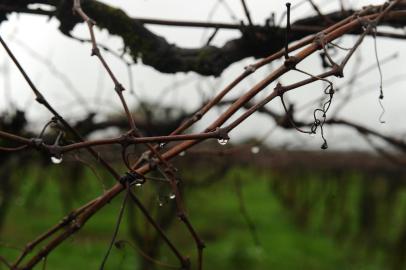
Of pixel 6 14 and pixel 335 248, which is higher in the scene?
pixel 6 14

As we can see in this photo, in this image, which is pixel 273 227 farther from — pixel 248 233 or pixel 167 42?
pixel 167 42

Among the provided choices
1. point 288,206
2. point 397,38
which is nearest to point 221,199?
point 288,206

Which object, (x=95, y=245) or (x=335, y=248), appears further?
(x=335, y=248)

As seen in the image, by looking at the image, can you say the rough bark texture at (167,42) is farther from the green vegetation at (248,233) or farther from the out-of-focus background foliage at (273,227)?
the out-of-focus background foliage at (273,227)

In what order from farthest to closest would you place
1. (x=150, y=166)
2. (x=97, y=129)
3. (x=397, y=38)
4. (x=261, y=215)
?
(x=261, y=215) < (x=97, y=129) < (x=397, y=38) < (x=150, y=166)

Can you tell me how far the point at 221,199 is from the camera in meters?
19.8

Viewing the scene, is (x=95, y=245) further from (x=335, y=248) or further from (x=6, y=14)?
(x=6, y=14)

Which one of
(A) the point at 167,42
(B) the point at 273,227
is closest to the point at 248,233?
(B) the point at 273,227

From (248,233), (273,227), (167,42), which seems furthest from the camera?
(273,227)

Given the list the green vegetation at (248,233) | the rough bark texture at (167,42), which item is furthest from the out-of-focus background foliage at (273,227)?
the rough bark texture at (167,42)

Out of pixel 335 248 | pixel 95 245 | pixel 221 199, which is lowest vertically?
pixel 335 248

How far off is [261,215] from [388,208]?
15.4ft

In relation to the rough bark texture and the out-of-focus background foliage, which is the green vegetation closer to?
the out-of-focus background foliage

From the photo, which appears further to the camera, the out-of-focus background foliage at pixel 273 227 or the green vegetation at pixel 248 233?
the green vegetation at pixel 248 233
